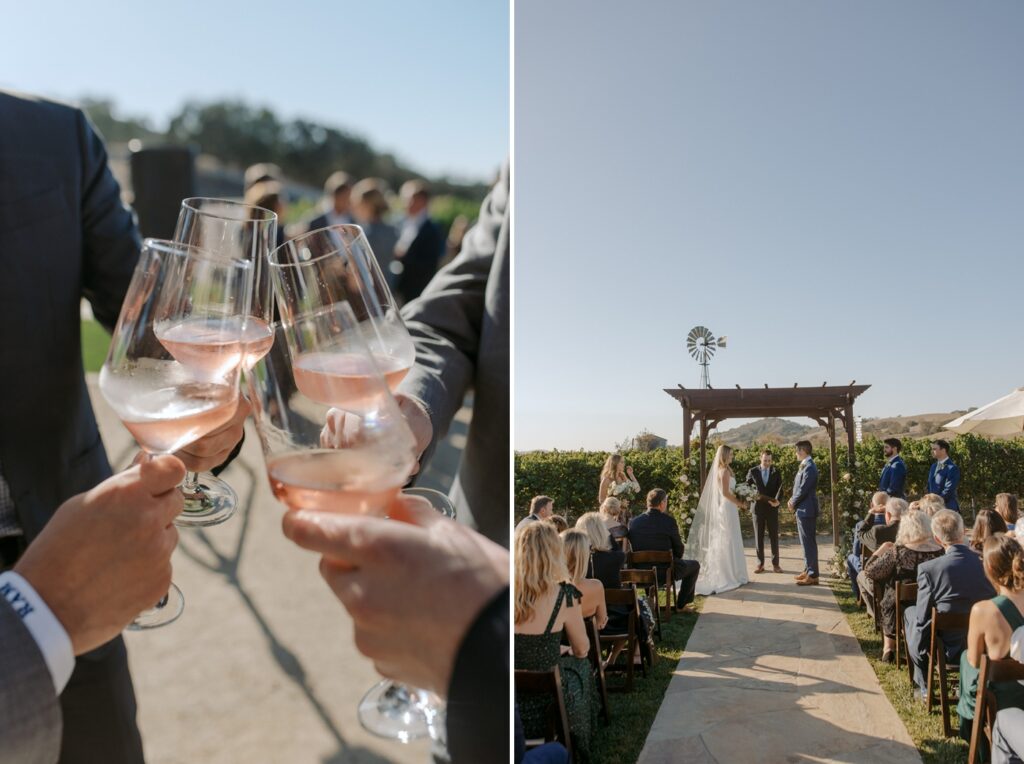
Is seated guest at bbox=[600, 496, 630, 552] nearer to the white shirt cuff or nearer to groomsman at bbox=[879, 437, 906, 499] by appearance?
groomsman at bbox=[879, 437, 906, 499]

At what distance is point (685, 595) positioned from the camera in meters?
2.91

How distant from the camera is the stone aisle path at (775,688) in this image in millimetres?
2672

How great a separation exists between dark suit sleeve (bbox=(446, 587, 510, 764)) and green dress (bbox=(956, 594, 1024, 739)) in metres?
2.18

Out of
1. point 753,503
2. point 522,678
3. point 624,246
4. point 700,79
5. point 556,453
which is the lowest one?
point 522,678

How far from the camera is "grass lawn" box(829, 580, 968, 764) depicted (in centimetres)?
252

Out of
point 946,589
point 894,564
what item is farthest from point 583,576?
point 946,589

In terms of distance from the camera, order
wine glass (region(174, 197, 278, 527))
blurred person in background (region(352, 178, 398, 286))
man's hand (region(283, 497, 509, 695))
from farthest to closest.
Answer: blurred person in background (region(352, 178, 398, 286)) → wine glass (region(174, 197, 278, 527)) → man's hand (region(283, 497, 509, 695))

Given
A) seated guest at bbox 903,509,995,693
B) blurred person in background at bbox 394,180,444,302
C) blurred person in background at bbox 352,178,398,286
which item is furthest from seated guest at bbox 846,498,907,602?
blurred person in background at bbox 352,178,398,286

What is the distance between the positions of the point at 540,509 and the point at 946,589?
4.32ft

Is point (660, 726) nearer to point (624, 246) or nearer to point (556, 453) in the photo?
point (556, 453)

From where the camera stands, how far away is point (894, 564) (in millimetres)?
2689

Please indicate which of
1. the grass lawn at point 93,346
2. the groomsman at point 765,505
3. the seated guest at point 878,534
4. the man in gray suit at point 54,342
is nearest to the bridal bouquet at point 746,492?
the groomsman at point 765,505

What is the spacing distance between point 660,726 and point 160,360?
2368mm

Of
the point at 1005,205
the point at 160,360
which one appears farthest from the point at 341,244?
the point at 1005,205
